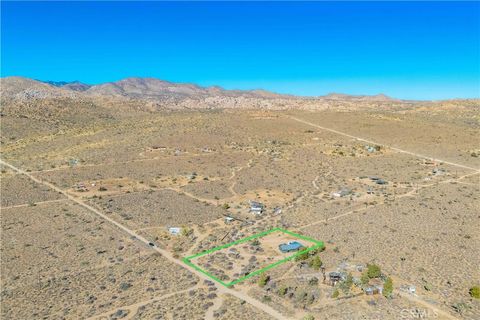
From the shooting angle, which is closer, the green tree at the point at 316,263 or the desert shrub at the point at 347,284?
the desert shrub at the point at 347,284

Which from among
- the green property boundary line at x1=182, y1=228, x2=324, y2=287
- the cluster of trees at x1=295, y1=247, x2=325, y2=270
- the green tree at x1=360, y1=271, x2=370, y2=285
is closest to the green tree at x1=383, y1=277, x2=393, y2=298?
the green tree at x1=360, y1=271, x2=370, y2=285

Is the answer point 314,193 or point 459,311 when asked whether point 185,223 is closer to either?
point 314,193

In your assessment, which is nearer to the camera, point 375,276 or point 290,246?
point 375,276

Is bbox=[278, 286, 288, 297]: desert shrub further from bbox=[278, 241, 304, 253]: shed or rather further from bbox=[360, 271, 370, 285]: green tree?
bbox=[278, 241, 304, 253]: shed

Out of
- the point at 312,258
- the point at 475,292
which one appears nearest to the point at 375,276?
the point at 312,258

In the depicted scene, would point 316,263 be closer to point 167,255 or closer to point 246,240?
point 246,240

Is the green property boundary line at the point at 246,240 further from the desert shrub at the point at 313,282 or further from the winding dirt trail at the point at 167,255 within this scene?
the desert shrub at the point at 313,282

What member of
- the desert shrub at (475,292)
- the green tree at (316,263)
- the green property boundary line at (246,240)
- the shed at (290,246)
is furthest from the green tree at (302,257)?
the desert shrub at (475,292)
